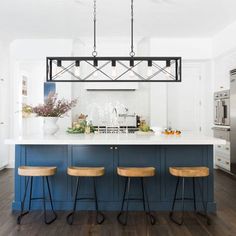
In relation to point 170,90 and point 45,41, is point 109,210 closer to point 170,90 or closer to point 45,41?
point 170,90

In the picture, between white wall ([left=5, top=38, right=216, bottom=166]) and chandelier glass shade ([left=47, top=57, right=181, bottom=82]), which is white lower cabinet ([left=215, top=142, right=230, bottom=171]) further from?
chandelier glass shade ([left=47, top=57, right=181, bottom=82])

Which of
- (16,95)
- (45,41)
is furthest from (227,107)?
(16,95)

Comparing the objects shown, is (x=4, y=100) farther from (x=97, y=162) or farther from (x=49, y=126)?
(x=97, y=162)

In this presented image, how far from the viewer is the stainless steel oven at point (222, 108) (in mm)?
5605

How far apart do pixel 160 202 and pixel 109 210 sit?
0.68 m

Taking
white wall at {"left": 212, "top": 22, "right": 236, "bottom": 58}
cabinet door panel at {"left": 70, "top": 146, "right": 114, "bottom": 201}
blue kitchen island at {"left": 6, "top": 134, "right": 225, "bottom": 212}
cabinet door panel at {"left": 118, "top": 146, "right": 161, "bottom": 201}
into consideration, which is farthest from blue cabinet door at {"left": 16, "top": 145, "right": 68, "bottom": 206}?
white wall at {"left": 212, "top": 22, "right": 236, "bottom": 58}

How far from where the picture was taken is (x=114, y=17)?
197 inches

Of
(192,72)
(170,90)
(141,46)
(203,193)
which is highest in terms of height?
(141,46)

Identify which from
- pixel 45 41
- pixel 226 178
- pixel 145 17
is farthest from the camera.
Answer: pixel 45 41

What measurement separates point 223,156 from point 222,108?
1014 millimetres

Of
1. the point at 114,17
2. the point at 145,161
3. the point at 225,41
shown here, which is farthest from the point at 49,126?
the point at 225,41

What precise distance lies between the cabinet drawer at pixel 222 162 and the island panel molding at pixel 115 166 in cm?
218

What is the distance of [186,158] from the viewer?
12.0 feet

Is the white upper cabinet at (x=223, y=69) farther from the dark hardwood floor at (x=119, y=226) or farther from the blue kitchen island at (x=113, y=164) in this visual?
the dark hardwood floor at (x=119, y=226)
